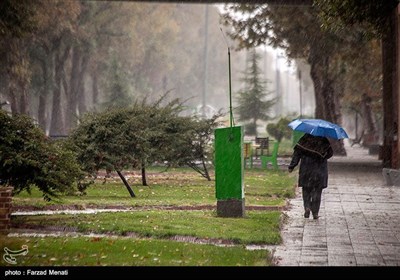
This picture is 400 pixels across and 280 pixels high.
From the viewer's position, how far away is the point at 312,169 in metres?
15.8

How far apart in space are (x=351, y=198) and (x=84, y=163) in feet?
21.1

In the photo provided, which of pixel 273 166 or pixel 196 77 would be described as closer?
pixel 273 166

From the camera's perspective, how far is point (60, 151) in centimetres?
1428

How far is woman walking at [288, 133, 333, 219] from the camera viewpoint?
15.7m

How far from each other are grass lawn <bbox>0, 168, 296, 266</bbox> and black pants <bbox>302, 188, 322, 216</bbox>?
618 millimetres

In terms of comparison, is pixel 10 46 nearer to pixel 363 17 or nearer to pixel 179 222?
pixel 363 17

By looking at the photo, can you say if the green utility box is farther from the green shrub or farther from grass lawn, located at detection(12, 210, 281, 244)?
the green shrub

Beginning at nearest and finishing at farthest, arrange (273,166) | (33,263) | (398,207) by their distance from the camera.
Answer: (33,263)
(398,207)
(273,166)

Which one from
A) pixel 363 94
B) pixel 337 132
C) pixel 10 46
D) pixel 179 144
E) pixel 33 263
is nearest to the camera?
pixel 33 263

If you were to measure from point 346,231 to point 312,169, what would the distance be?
2135 mm

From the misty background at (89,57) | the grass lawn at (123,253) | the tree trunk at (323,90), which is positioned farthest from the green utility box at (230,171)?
the tree trunk at (323,90)

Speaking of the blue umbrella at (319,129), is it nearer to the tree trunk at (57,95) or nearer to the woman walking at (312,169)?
the woman walking at (312,169)

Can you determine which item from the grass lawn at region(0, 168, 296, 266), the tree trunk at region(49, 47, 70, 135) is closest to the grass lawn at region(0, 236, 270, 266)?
the grass lawn at region(0, 168, 296, 266)
